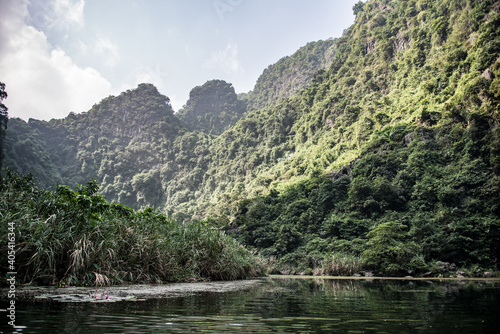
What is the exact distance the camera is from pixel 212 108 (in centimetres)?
12525

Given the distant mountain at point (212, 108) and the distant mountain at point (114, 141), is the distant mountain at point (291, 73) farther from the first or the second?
the distant mountain at point (114, 141)

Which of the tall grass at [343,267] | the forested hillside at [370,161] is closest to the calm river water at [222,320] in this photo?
the tall grass at [343,267]

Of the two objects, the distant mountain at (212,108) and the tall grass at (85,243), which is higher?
the distant mountain at (212,108)

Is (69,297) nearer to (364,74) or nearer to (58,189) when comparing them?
(58,189)

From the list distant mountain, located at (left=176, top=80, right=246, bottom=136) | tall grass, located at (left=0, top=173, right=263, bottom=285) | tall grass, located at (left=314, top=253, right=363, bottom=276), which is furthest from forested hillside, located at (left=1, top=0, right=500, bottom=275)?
distant mountain, located at (left=176, top=80, right=246, bottom=136)

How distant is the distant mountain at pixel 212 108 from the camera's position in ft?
382

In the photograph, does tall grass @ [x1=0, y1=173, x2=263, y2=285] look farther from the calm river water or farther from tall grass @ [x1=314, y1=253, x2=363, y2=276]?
tall grass @ [x1=314, y1=253, x2=363, y2=276]

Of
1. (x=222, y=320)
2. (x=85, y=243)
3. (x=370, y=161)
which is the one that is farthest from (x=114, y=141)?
(x=222, y=320)

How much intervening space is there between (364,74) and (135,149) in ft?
241

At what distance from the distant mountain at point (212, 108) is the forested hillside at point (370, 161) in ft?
81.5

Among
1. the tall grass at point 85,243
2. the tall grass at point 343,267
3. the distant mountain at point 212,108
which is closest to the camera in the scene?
the tall grass at point 85,243

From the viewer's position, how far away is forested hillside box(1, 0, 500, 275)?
67.2ft

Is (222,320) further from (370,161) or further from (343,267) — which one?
(370,161)

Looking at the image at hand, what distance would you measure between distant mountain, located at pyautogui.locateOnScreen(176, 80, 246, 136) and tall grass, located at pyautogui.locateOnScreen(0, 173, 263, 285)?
10728cm
